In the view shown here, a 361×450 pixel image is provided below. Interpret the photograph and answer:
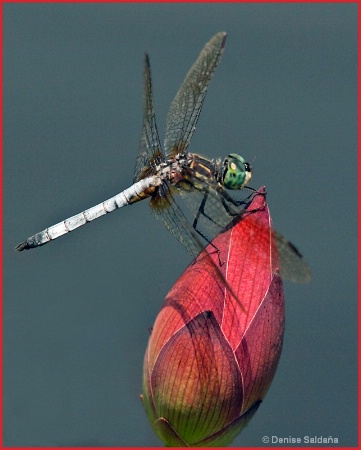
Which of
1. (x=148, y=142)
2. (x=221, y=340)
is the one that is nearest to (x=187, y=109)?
(x=148, y=142)

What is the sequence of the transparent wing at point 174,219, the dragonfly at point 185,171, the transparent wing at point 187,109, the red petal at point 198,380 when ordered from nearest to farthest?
the red petal at point 198,380 → the transparent wing at point 174,219 → the dragonfly at point 185,171 → the transparent wing at point 187,109

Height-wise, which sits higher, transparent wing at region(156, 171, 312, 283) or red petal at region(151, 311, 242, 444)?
transparent wing at region(156, 171, 312, 283)

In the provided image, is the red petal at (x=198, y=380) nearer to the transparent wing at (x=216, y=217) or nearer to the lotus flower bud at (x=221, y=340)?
the lotus flower bud at (x=221, y=340)

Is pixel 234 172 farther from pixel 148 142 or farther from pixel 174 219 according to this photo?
pixel 148 142

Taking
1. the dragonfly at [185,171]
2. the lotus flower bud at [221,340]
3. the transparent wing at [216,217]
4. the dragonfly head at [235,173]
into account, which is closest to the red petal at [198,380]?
the lotus flower bud at [221,340]

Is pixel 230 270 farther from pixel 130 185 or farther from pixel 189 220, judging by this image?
pixel 130 185

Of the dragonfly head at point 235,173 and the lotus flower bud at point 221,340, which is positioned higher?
the dragonfly head at point 235,173

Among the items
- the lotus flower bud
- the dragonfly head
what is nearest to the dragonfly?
the dragonfly head

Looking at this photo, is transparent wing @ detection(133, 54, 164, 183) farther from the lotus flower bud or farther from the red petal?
the red petal

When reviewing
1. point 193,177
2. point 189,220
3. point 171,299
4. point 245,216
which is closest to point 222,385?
point 171,299
